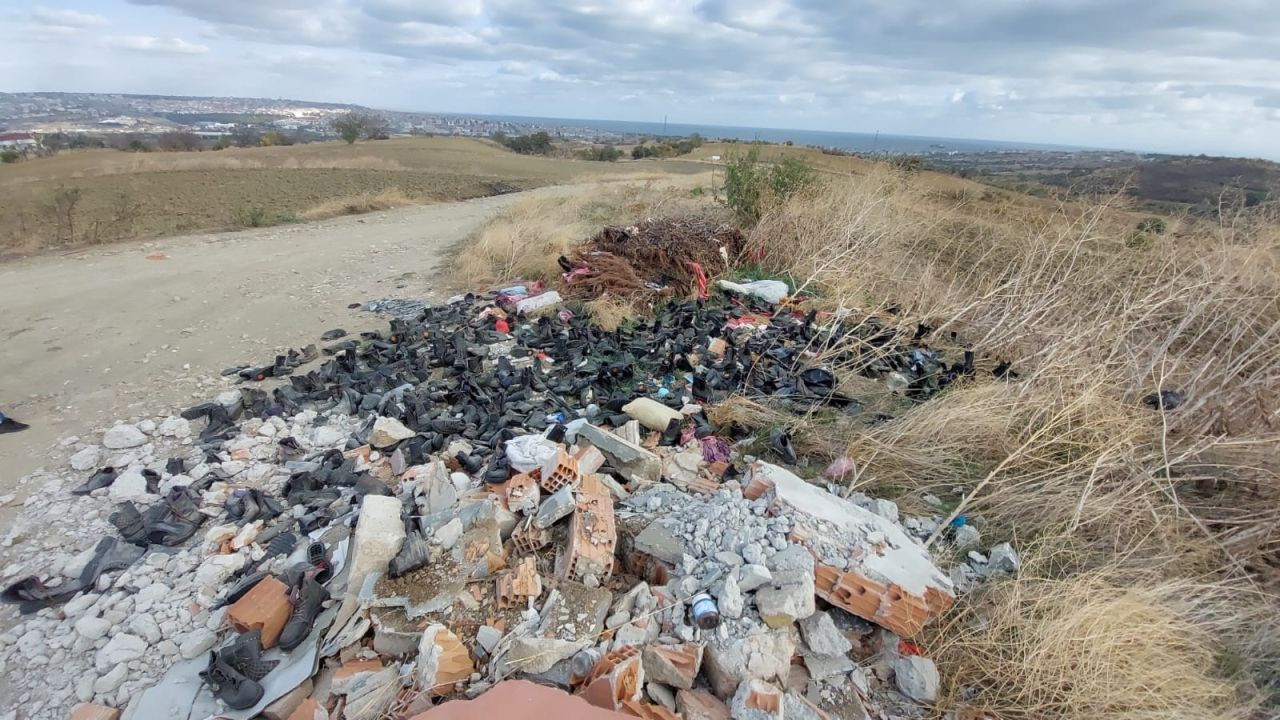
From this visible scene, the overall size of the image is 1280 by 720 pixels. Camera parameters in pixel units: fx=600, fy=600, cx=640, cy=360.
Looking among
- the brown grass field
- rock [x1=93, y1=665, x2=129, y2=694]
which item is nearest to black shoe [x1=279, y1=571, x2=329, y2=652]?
rock [x1=93, y1=665, x2=129, y2=694]

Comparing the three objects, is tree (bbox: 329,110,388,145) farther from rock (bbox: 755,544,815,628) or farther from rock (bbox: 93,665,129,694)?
rock (bbox: 755,544,815,628)

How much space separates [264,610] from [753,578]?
2018mm

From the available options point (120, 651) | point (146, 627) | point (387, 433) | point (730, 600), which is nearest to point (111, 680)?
point (120, 651)

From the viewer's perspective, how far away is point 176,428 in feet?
14.0

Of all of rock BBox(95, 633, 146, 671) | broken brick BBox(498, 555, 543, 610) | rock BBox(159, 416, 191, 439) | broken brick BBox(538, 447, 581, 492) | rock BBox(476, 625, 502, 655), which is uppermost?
broken brick BBox(538, 447, 581, 492)

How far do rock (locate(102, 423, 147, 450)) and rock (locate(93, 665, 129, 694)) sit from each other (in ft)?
7.44

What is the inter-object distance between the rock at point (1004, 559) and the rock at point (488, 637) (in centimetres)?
226

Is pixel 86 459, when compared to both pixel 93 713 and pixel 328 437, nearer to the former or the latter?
pixel 328 437

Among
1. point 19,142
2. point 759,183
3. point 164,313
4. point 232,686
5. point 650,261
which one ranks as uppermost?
point 759,183

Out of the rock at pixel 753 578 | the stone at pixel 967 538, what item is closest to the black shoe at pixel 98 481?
the rock at pixel 753 578

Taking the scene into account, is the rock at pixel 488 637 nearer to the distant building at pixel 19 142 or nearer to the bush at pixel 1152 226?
the bush at pixel 1152 226

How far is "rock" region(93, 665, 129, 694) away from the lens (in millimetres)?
2357

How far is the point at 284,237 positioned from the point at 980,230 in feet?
36.3

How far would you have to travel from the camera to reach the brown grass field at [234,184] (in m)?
12.6
